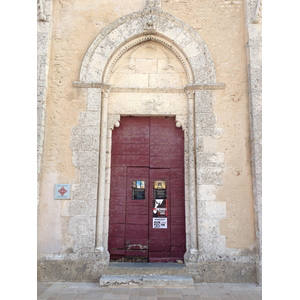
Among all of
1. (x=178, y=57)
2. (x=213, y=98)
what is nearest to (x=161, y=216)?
(x=213, y=98)

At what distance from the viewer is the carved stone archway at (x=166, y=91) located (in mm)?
4379

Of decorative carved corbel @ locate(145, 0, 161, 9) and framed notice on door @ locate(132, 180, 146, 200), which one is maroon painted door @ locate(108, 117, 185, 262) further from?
decorative carved corbel @ locate(145, 0, 161, 9)

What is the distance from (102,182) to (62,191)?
0.69m

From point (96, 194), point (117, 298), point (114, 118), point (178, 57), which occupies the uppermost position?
point (178, 57)

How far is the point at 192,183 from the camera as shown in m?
4.46

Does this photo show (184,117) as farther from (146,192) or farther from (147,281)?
(147,281)

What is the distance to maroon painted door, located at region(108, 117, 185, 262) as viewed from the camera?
453cm

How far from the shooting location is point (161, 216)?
15.1 ft

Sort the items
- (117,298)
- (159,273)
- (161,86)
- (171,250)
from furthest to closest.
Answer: (161,86) → (171,250) → (159,273) → (117,298)

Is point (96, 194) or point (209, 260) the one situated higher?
point (96, 194)

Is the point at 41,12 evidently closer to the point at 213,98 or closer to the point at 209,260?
the point at 213,98

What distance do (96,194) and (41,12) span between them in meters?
3.55

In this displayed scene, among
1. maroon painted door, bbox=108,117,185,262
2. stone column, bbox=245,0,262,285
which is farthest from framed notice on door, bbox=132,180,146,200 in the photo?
stone column, bbox=245,0,262,285

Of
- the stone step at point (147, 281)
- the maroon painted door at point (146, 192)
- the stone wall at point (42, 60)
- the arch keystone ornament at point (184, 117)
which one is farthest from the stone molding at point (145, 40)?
the stone step at point (147, 281)
